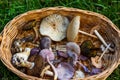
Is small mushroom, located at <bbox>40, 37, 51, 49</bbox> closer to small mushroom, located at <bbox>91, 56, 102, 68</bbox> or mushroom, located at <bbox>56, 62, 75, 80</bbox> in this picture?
mushroom, located at <bbox>56, 62, 75, 80</bbox>

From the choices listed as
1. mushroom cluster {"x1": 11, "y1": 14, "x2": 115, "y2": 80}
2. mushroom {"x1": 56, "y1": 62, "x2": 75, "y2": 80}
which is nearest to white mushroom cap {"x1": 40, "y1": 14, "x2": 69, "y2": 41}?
mushroom cluster {"x1": 11, "y1": 14, "x2": 115, "y2": 80}

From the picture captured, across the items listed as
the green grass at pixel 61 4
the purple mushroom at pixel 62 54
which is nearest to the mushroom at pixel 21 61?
the purple mushroom at pixel 62 54

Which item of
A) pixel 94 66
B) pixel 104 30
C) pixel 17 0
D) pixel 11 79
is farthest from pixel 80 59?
pixel 17 0

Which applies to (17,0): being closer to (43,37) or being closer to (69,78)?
(43,37)

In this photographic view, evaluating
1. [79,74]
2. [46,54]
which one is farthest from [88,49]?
[46,54]

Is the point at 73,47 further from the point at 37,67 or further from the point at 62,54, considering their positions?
the point at 37,67

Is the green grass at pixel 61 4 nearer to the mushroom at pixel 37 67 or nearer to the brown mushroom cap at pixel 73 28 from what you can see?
the brown mushroom cap at pixel 73 28
